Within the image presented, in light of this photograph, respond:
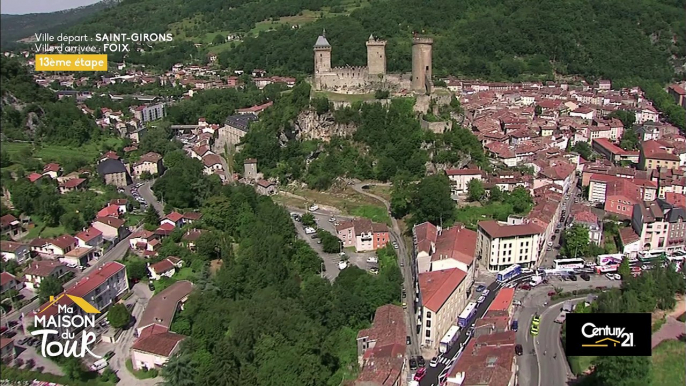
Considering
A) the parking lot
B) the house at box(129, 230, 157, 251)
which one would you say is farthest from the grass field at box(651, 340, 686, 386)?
the house at box(129, 230, 157, 251)

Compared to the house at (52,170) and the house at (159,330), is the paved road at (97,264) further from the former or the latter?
the house at (52,170)

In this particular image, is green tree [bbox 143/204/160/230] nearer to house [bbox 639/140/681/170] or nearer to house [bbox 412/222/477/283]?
house [bbox 412/222/477/283]

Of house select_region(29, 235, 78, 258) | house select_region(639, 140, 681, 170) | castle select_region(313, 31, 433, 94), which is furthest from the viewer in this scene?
castle select_region(313, 31, 433, 94)

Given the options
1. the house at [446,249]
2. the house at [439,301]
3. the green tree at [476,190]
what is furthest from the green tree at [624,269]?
the green tree at [476,190]

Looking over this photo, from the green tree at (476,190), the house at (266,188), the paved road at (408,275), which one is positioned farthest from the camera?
the house at (266,188)

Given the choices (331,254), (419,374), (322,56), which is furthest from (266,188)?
(419,374)

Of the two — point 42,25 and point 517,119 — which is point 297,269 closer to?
point 42,25
